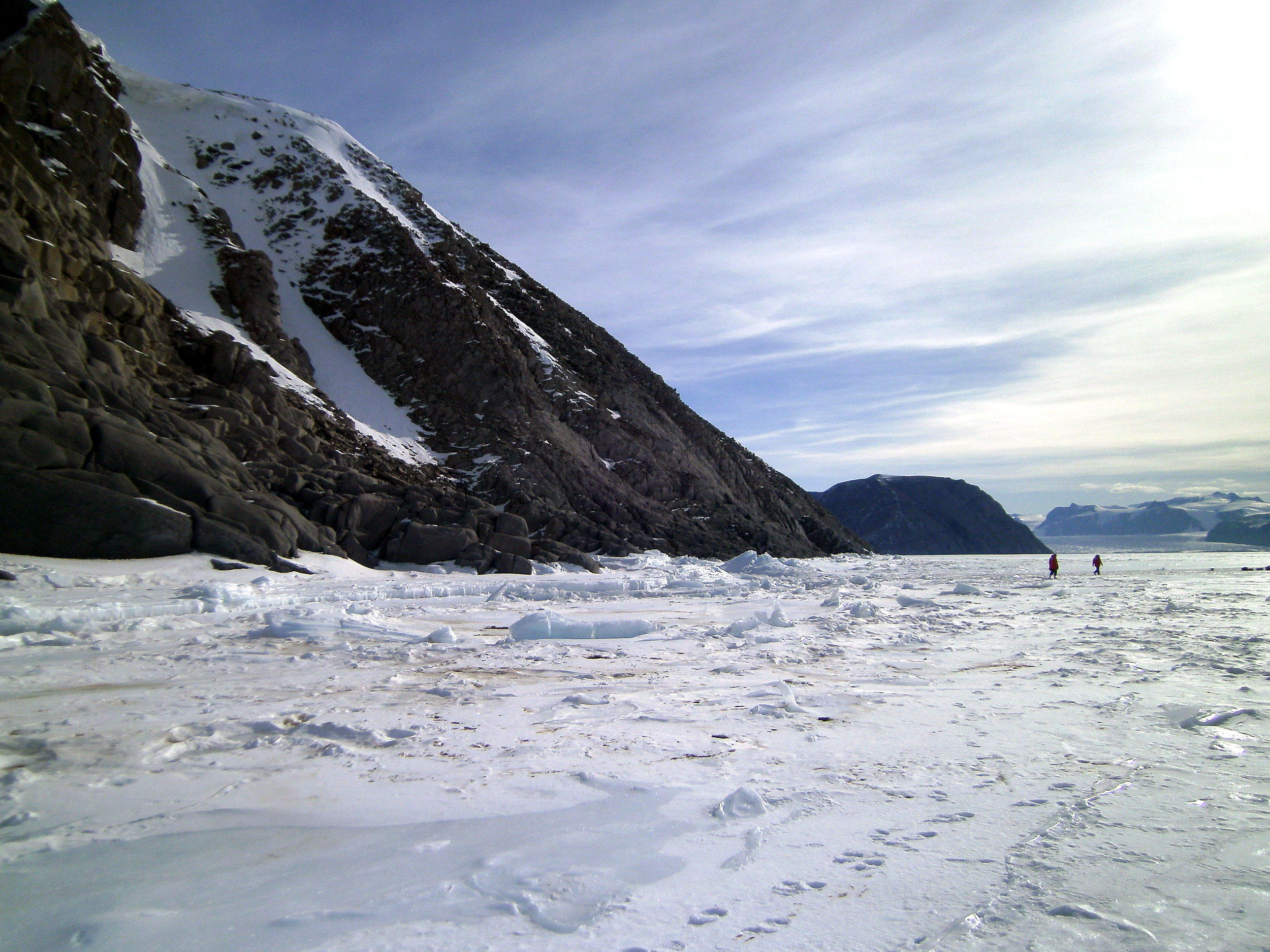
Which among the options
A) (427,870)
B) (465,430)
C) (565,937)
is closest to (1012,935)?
(565,937)

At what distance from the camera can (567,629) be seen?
10188mm

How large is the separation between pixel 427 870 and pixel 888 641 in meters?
8.49

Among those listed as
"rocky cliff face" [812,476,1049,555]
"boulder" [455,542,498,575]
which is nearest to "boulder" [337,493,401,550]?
"boulder" [455,542,498,575]

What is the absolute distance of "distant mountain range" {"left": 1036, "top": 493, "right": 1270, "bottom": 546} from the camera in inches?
4508

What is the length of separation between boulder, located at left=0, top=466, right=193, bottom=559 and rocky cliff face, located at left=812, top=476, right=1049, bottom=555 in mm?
87083

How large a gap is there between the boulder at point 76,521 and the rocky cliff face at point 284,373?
39 millimetres

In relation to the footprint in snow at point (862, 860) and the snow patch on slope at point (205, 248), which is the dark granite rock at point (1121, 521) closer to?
the snow patch on slope at point (205, 248)

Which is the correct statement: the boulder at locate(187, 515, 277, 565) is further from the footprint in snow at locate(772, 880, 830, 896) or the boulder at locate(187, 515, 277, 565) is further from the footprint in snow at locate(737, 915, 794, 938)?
the footprint in snow at locate(737, 915, 794, 938)

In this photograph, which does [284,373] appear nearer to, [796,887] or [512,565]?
[512,565]

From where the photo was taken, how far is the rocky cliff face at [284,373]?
50.1 ft

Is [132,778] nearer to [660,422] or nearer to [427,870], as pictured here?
[427,870]

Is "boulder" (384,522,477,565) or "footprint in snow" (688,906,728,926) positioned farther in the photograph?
"boulder" (384,522,477,565)

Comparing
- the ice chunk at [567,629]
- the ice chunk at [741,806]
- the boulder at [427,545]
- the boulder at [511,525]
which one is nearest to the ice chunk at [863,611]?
the ice chunk at [567,629]

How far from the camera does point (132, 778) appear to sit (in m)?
4.08
